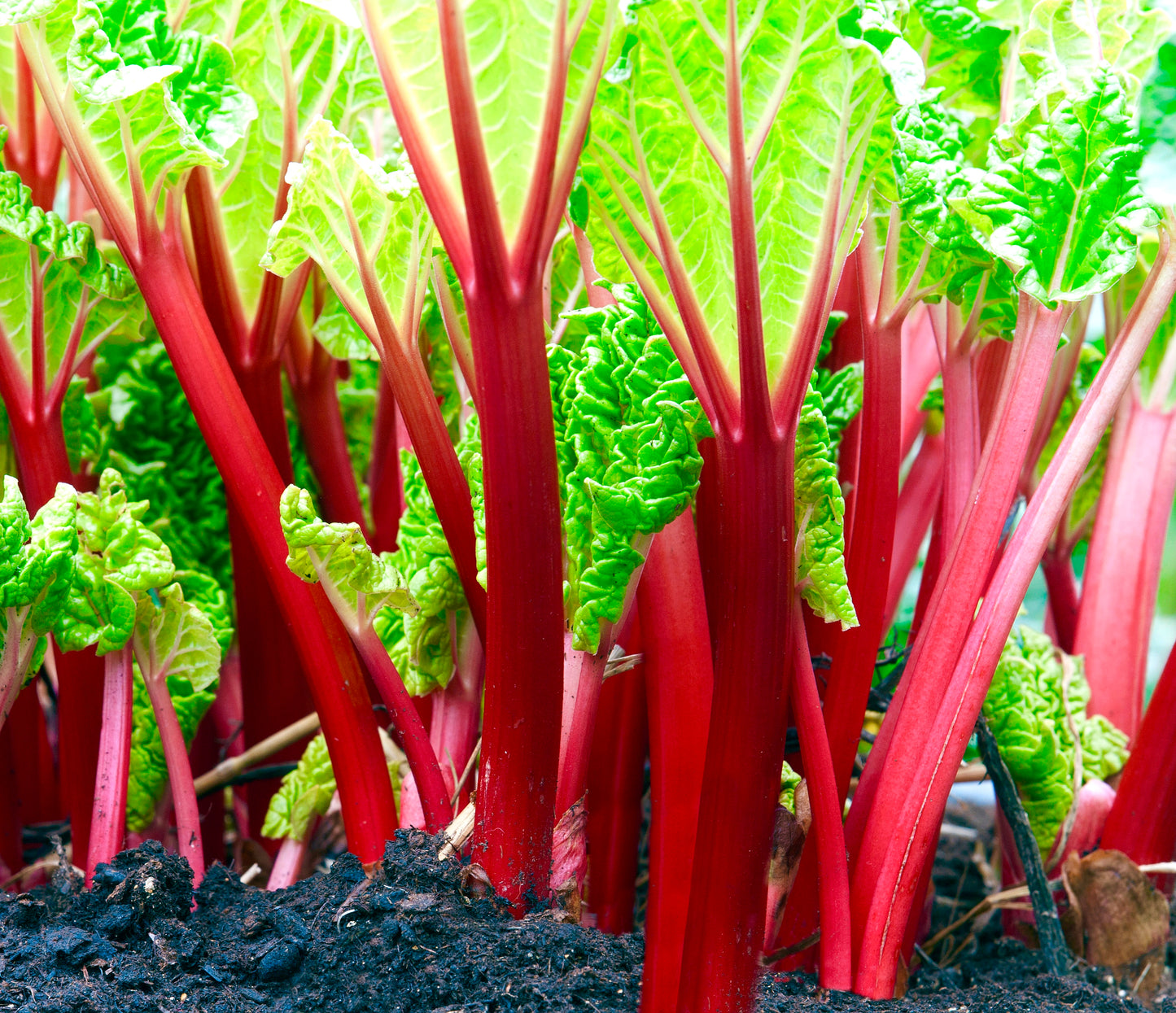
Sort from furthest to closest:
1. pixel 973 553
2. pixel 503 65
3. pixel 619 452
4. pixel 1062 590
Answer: pixel 1062 590 → pixel 973 553 → pixel 619 452 → pixel 503 65

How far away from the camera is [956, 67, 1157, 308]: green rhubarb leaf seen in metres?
0.79

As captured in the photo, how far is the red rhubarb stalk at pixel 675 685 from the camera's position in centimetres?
84

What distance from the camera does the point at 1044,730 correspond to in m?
1.04

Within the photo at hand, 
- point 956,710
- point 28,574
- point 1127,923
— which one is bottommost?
point 1127,923

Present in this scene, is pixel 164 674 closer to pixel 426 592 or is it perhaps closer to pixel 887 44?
pixel 426 592

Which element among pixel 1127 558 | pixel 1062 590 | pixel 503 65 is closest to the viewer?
pixel 503 65

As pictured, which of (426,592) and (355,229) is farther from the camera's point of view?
(426,592)

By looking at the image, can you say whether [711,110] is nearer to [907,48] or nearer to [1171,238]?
[907,48]

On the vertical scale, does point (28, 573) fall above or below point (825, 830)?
above

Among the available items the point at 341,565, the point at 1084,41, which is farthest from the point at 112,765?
the point at 1084,41

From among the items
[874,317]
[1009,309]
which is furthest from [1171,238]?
[874,317]

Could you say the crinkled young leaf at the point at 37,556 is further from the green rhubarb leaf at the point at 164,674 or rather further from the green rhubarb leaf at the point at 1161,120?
the green rhubarb leaf at the point at 1161,120

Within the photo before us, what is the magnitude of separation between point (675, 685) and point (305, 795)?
1.58 feet

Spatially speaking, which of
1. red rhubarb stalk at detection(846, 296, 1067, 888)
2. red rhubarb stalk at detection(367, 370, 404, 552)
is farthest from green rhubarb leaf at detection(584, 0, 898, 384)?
red rhubarb stalk at detection(367, 370, 404, 552)
